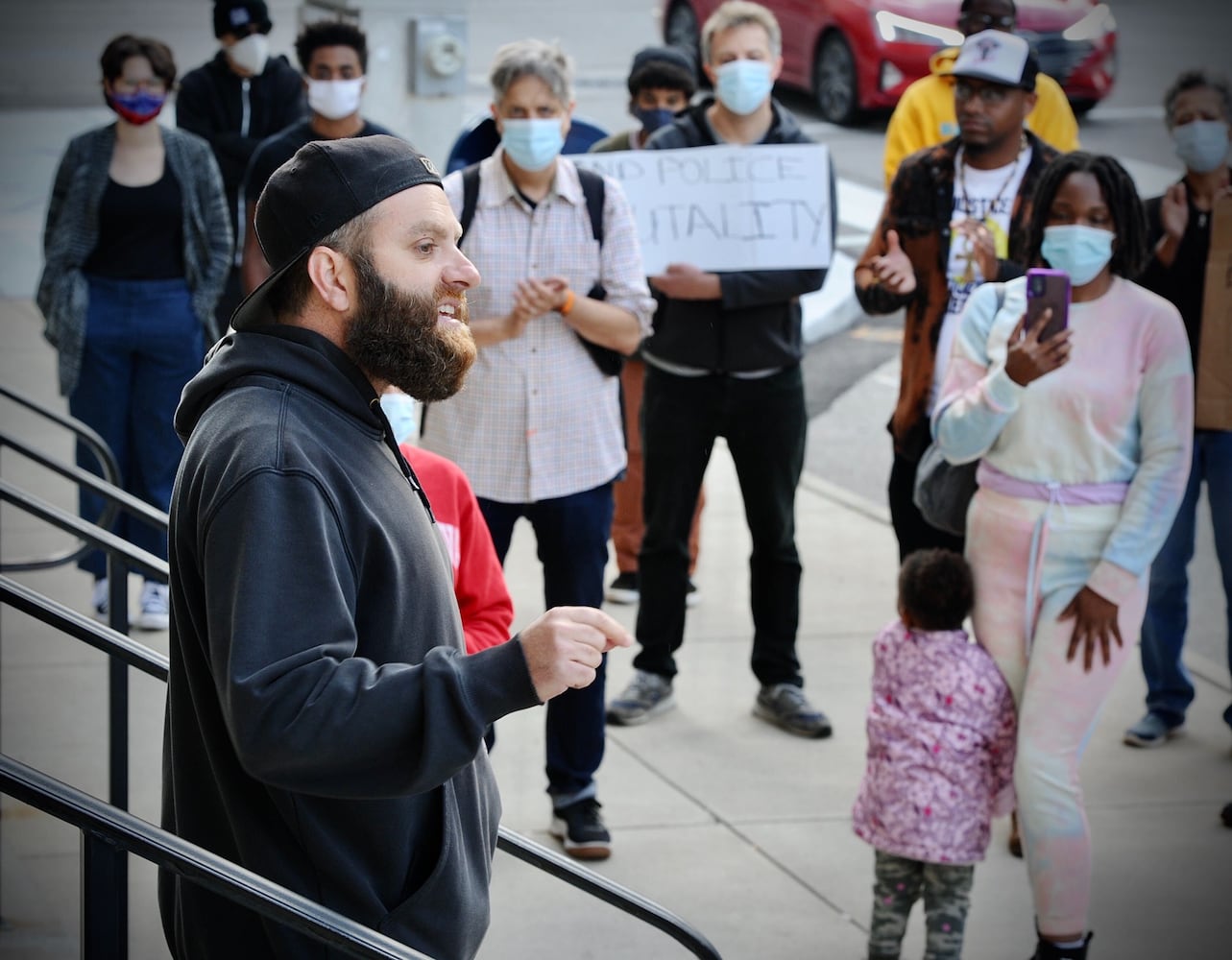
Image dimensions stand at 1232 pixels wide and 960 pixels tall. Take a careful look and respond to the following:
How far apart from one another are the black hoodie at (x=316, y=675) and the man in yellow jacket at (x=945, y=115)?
3.91 meters

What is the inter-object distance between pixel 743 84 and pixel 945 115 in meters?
0.94

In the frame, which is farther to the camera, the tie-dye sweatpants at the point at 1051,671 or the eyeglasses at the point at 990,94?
the eyeglasses at the point at 990,94

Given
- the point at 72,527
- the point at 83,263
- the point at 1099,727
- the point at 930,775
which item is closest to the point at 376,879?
the point at 72,527

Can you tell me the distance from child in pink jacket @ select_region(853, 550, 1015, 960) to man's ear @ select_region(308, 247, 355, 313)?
2209mm

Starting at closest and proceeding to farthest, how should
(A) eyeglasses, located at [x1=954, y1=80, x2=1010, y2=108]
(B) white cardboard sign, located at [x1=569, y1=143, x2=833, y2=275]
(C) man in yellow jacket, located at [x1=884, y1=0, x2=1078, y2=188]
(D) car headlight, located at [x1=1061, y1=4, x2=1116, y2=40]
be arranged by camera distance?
(A) eyeglasses, located at [x1=954, y1=80, x2=1010, y2=108] < (B) white cardboard sign, located at [x1=569, y1=143, x2=833, y2=275] < (C) man in yellow jacket, located at [x1=884, y1=0, x2=1078, y2=188] < (D) car headlight, located at [x1=1061, y1=4, x2=1116, y2=40]

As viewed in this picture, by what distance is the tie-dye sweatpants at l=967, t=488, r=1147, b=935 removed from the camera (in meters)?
4.07

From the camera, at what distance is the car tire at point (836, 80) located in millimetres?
16714

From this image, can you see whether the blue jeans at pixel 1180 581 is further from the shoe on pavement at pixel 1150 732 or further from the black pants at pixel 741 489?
the black pants at pixel 741 489

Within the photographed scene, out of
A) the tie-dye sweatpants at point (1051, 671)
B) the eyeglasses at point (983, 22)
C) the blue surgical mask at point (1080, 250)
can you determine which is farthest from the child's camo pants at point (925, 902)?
the eyeglasses at point (983, 22)

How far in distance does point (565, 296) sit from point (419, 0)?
561 cm

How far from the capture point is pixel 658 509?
568 centimetres

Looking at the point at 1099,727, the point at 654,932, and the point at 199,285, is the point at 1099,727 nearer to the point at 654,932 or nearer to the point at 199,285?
the point at 654,932

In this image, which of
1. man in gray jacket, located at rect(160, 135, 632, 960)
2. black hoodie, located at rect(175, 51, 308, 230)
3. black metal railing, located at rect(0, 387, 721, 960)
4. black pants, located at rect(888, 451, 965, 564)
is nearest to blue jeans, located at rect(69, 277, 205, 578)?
black hoodie, located at rect(175, 51, 308, 230)

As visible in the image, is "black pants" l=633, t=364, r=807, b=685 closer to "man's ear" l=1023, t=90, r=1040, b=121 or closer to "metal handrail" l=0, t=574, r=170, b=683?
"man's ear" l=1023, t=90, r=1040, b=121
